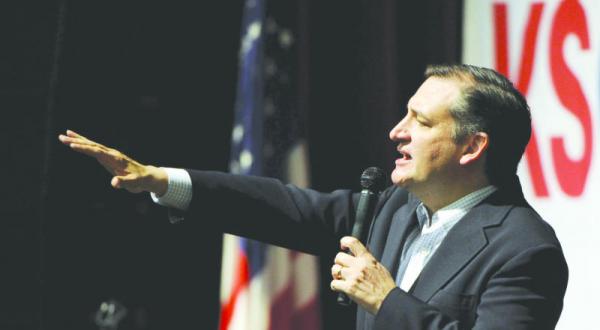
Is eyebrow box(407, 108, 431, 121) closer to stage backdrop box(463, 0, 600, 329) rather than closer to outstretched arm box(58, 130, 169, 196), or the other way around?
outstretched arm box(58, 130, 169, 196)

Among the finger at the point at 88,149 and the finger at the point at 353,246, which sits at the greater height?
the finger at the point at 88,149

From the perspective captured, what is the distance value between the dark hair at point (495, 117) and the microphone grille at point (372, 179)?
0.66 feet

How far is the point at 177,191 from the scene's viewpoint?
2314mm

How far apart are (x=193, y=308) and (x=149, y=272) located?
20cm

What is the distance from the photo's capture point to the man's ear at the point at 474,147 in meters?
2.21

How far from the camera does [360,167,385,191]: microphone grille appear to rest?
2.15m

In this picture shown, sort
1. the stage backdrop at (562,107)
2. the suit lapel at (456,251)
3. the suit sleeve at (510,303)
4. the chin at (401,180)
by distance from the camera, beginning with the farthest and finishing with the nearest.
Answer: the stage backdrop at (562,107)
the chin at (401,180)
the suit lapel at (456,251)
the suit sleeve at (510,303)

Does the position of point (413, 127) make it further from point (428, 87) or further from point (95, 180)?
point (95, 180)

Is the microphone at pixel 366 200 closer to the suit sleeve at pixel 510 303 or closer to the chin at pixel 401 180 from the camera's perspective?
the chin at pixel 401 180

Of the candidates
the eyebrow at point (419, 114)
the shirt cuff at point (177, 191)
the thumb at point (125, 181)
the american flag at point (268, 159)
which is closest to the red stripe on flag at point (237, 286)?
the american flag at point (268, 159)

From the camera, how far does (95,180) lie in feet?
10.9

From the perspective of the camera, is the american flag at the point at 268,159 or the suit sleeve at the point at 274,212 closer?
the suit sleeve at the point at 274,212

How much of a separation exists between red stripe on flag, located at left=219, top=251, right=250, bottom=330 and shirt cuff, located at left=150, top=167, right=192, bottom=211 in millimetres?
1013

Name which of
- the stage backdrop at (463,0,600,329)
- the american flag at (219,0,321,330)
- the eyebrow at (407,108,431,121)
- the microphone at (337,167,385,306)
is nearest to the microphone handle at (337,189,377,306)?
the microphone at (337,167,385,306)
